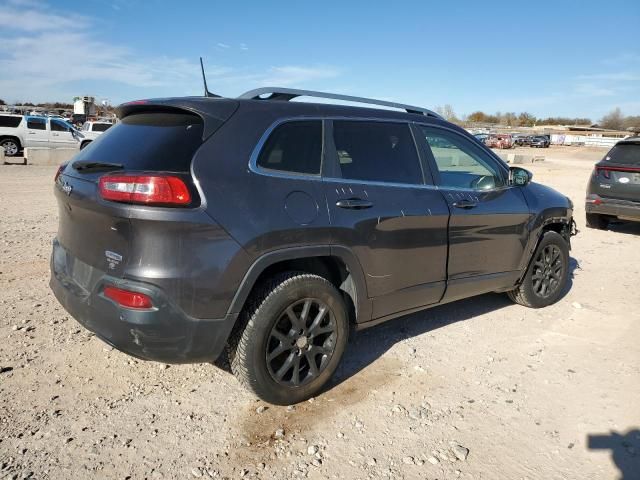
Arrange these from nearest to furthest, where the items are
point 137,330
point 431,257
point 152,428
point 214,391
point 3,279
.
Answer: point 137,330, point 152,428, point 214,391, point 431,257, point 3,279

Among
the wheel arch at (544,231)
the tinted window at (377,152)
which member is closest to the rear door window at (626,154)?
the wheel arch at (544,231)

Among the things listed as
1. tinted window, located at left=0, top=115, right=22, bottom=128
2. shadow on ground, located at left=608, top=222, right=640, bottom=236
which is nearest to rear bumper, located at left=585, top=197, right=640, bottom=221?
shadow on ground, located at left=608, top=222, right=640, bottom=236

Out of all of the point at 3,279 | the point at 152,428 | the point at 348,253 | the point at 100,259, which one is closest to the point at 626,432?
the point at 348,253

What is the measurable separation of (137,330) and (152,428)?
0.64 m

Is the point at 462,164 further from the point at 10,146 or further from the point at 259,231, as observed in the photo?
the point at 10,146

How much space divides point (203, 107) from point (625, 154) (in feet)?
27.7

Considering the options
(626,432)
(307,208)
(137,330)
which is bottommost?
(626,432)

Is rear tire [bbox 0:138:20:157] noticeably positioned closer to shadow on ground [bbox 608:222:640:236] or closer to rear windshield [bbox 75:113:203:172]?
rear windshield [bbox 75:113:203:172]

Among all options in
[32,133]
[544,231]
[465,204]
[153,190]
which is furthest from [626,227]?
[32,133]

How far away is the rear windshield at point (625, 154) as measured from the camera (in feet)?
28.1

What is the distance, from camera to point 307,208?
2.98m

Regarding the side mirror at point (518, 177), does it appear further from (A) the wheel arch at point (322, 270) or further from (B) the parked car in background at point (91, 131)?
(B) the parked car in background at point (91, 131)

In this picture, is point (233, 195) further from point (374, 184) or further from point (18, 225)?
point (18, 225)

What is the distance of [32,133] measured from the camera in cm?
2102
